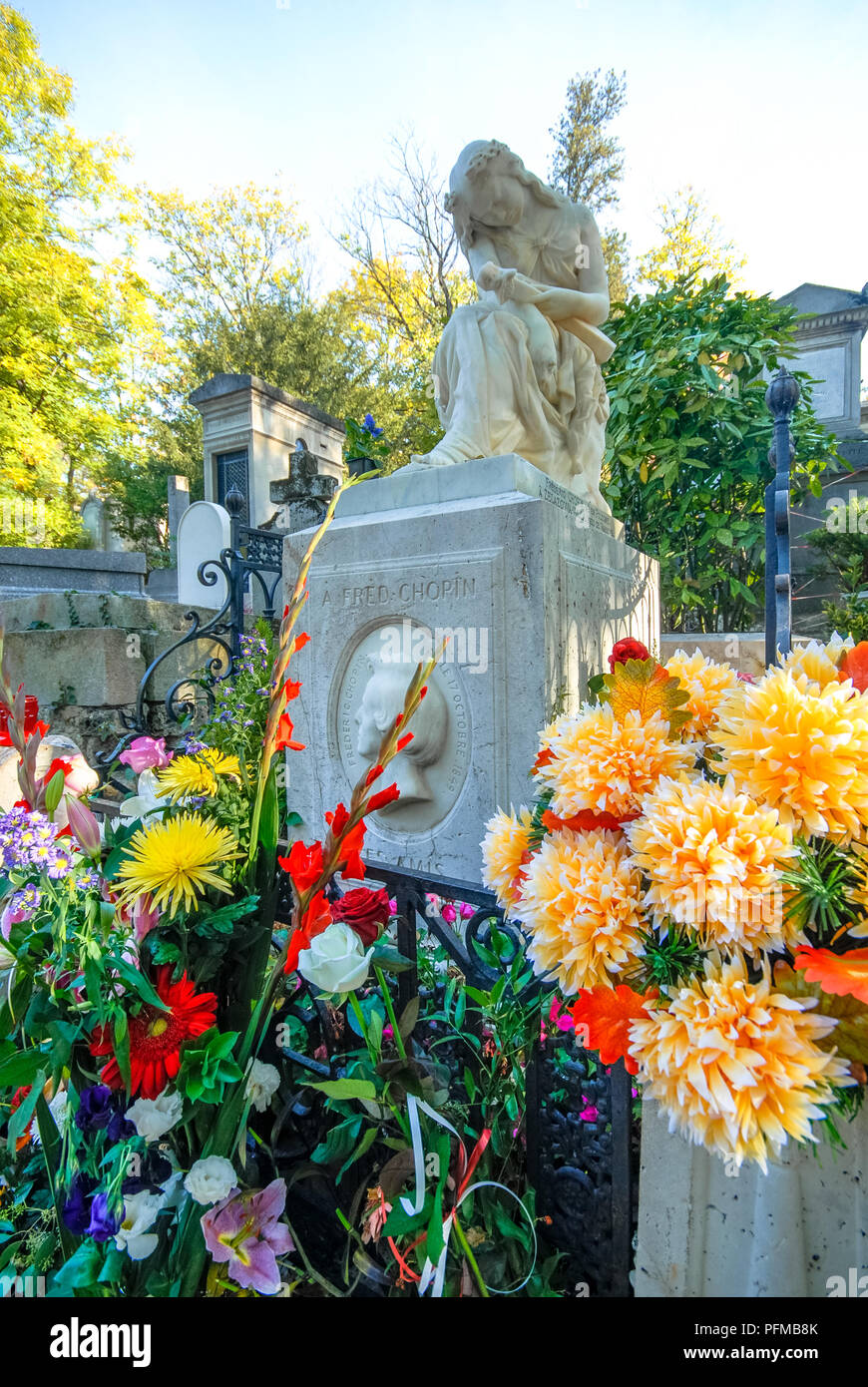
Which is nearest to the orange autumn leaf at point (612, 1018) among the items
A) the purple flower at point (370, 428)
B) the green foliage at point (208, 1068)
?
the green foliage at point (208, 1068)

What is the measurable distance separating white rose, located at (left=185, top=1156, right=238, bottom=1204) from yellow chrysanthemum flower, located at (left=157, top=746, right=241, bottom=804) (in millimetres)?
525

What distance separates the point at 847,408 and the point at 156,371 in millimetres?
19227

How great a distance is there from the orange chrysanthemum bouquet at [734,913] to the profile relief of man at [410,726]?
132 centimetres

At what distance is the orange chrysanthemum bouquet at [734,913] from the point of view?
687 millimetres

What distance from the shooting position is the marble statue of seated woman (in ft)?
9.39

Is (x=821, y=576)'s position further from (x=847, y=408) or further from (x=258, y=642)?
(x=258, y=642)

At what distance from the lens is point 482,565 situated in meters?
2.33

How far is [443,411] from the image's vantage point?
3.22 metres

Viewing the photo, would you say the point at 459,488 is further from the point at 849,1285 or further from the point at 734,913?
the point at 849,1285

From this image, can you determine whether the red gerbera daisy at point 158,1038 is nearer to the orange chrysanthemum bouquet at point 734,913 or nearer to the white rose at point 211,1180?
the white rose at point 211,1180

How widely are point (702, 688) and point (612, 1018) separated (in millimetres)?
645

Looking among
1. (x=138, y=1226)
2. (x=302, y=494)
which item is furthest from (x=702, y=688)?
(x=302, y=494)

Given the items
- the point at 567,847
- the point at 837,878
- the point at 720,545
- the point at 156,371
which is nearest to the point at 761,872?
the point at 837,878
